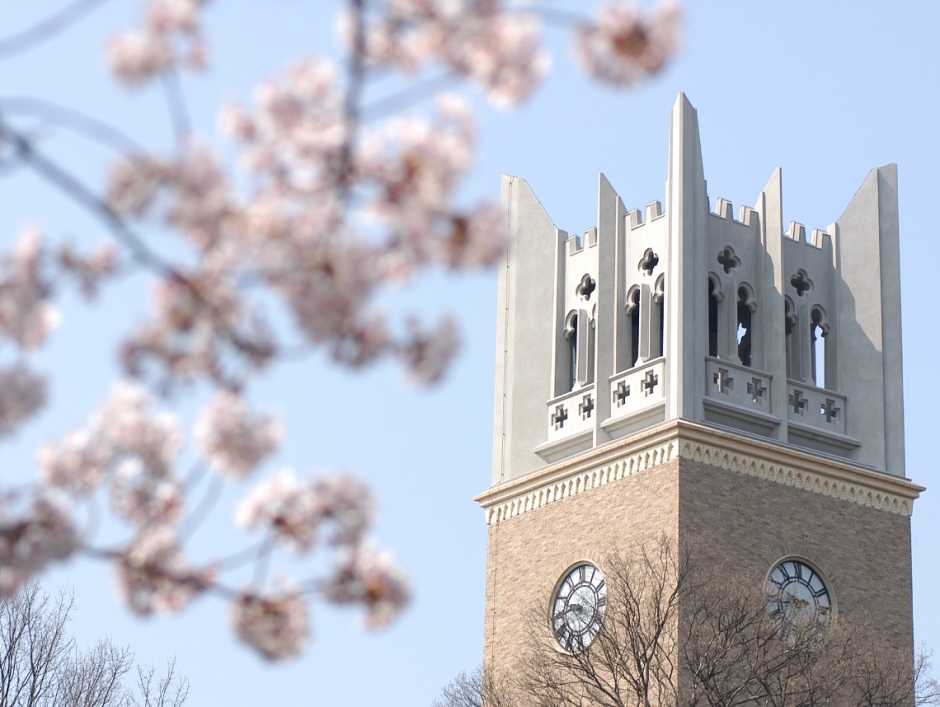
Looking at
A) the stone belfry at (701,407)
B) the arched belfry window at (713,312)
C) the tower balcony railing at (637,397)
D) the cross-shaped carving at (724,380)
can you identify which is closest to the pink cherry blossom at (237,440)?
the stone belfry at (701,407)

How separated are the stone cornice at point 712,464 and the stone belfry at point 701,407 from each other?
0.13ft

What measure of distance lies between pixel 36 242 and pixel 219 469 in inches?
46.3

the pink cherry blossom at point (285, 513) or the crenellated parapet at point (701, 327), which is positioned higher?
the crenellated parapet at point (701, 327)

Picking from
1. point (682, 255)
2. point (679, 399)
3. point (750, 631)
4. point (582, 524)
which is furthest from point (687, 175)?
point (750, 631)

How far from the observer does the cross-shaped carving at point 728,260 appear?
34312mm

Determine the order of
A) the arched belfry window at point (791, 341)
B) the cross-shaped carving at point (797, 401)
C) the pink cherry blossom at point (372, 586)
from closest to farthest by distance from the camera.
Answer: the pink cherry blossom at point (372, 586), the cross-shaped carving at point (797, 401), the arched belfry window at point (791, 341)

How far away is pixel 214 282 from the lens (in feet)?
21.1

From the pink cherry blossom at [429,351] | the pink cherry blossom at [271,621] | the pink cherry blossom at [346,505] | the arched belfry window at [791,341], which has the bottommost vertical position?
the pink cherry blossom at [271,621]

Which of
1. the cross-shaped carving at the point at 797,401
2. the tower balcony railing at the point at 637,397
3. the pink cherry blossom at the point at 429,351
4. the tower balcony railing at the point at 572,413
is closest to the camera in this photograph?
the pink cherry blossom at the point at 429,351

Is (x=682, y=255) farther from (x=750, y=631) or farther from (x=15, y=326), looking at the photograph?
(x=15, y=326)

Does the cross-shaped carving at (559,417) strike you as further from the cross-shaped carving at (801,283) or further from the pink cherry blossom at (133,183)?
the pink cherry blossom at (133,183)

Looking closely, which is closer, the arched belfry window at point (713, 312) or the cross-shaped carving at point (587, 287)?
the arched belfry window at point (713, 312)

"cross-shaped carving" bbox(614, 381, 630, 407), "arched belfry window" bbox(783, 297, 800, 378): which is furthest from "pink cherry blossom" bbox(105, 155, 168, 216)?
"arched belfry window" bbox(783, 297, 800, 378)

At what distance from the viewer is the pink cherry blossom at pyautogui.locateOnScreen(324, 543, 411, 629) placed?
737 cm
